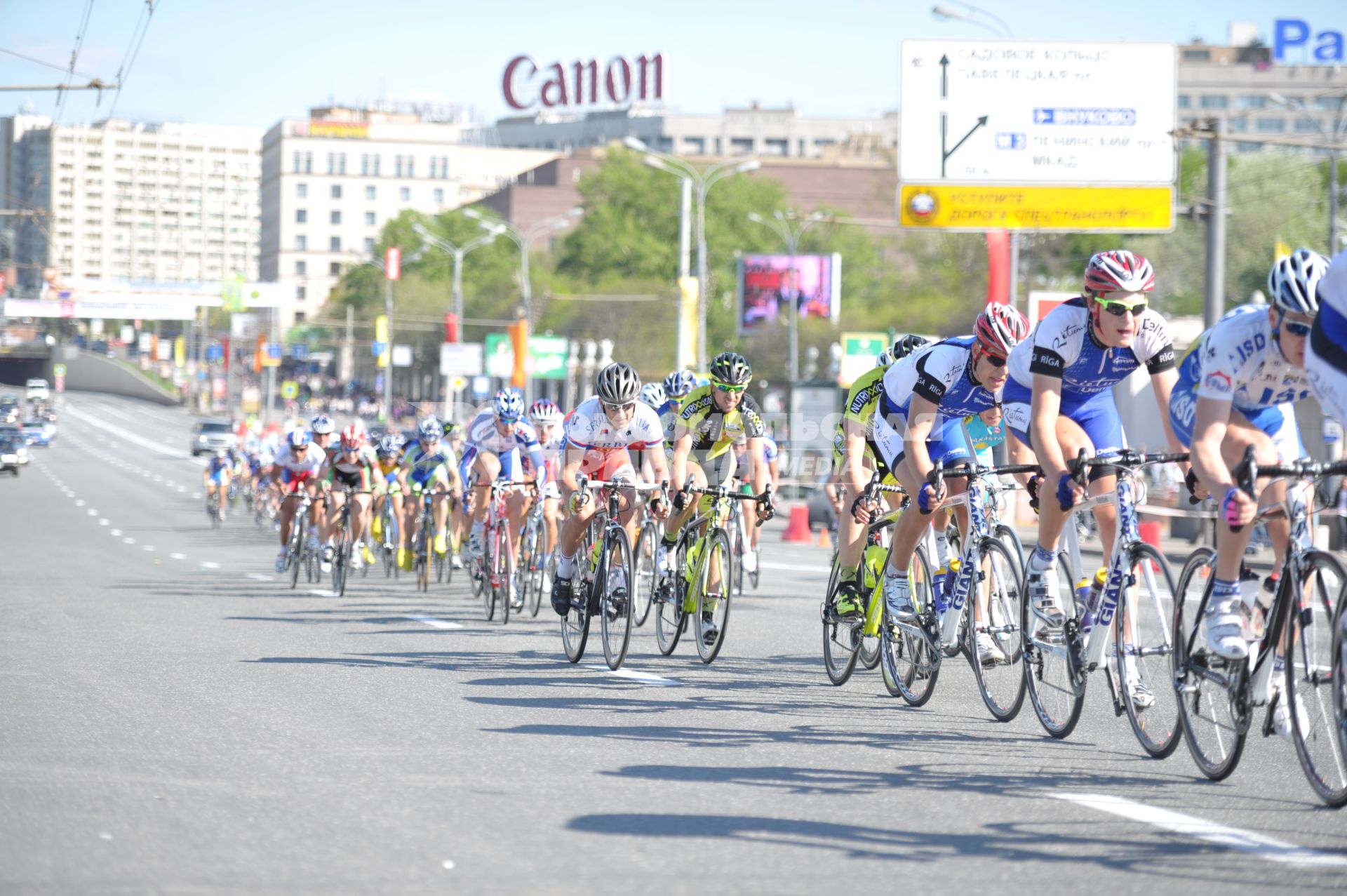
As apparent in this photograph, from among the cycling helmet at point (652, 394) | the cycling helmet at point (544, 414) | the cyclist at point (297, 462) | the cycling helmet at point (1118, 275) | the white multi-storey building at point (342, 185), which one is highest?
the white multi-storey building at point (342, 185)

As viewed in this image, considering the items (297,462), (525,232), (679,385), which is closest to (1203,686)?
(679,385)

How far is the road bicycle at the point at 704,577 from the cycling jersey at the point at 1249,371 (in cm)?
430

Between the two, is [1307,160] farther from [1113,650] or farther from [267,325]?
[267,325]

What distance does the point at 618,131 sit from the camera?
176m

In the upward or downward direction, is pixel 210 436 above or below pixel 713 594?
below

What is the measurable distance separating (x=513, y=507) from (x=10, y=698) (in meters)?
6.09

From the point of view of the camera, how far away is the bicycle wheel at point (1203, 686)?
691cm

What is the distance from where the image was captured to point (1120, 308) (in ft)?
25.7

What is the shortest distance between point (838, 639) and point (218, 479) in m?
31.3

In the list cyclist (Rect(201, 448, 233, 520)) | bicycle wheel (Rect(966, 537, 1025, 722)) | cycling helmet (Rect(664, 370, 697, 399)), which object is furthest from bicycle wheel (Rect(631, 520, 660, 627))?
cyclist (Rect(201, 448, 233, 520))

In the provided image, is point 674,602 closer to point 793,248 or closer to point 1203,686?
point 1203,686

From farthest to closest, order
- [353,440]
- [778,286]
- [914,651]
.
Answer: [778,286]
[353,440]
[914,651]

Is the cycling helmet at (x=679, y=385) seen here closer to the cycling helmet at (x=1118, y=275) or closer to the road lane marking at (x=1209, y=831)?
the cycling helmet at (x=1118, y=275)

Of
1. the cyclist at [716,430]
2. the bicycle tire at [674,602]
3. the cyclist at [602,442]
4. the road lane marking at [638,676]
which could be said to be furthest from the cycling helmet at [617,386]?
the road lane marking at [638,676]
